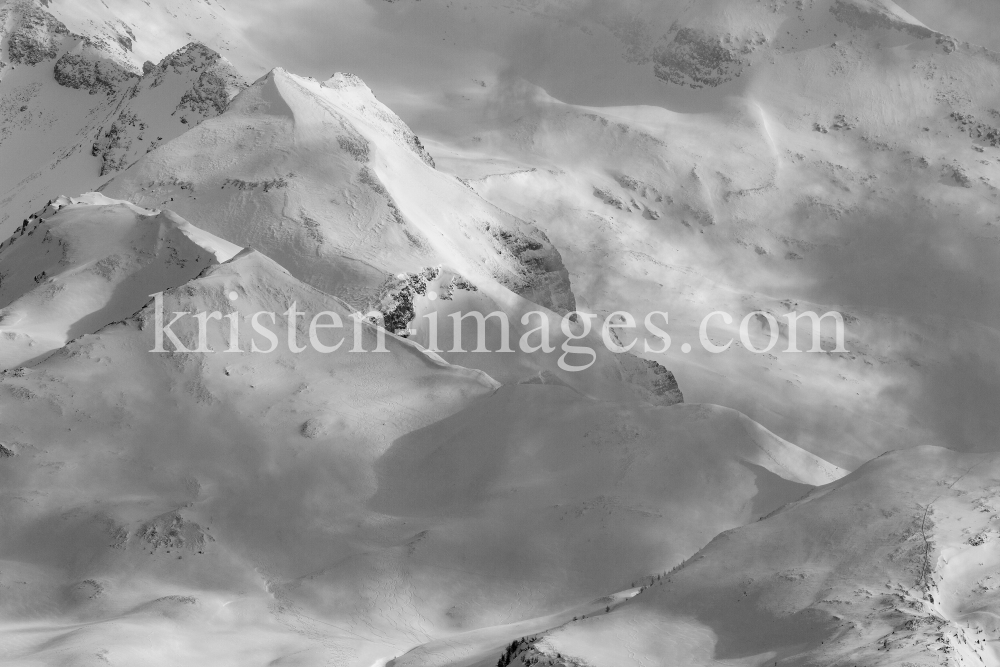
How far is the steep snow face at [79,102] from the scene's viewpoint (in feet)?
343

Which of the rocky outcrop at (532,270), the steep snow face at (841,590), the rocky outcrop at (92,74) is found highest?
the rocky outcrop at (92,74)

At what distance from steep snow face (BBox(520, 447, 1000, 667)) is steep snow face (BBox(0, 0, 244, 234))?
66675mm

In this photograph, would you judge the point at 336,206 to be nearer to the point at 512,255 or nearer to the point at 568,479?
the point at 512,255

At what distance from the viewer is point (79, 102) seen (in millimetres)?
118250

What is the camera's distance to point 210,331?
61.2 m

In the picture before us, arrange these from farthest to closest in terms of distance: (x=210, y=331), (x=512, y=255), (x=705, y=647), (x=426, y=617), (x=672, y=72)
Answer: (x=672, y=72), (x=512, y=255), (x=210, y=331), (x=426, y=617), (x=705, y=647)

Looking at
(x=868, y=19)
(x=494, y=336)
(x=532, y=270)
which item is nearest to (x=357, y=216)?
(x=494, y=336)

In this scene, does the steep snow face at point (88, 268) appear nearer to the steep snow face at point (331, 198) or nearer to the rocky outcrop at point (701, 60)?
the steep snow face at point (331, 198)

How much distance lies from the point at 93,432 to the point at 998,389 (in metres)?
84.1

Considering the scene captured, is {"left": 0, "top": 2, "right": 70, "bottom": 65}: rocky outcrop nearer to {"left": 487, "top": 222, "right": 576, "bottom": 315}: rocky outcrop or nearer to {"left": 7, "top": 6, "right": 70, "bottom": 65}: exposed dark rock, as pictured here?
{"left": 7, "top": 6, "right": 70, "bottom": 65}: exposed dark rock

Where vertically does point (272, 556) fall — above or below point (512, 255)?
below

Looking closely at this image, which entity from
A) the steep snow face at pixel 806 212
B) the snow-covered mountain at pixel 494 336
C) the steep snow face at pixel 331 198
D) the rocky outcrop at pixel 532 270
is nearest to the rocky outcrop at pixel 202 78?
the snow-covered mountain at pixel 494 336

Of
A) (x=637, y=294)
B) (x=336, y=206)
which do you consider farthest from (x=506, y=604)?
(x=637, y=294)

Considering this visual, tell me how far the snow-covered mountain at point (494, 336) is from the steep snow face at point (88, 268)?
0.74ft
